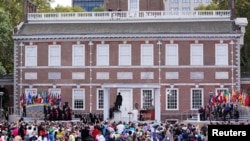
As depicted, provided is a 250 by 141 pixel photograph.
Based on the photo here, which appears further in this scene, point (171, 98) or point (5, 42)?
point (5, 42)

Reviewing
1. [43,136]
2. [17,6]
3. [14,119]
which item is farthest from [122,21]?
[43,136]

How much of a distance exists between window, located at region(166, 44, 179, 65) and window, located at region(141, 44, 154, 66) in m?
1.39

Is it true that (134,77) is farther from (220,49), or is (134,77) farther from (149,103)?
(220,49)

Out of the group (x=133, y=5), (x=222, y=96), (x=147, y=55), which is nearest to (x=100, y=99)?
(x=147, y=55)

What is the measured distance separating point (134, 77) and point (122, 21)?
20.5ft

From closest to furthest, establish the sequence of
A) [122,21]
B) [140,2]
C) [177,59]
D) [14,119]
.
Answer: [14,119] → [177,59] → [122,21] → [140,2]

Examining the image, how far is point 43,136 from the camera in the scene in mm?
26828

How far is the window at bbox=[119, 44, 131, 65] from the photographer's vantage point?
5305 cm

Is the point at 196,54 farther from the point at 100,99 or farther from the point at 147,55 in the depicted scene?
the point at 100,99

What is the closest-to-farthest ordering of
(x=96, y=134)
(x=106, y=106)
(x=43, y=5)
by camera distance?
(x=96, y=134) → (x=106, y=106) → (x=43, y=5)

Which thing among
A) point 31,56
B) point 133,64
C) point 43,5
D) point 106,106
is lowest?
point 106,106

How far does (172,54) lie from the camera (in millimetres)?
52625

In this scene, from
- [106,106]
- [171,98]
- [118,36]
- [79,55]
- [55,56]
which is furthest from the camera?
[55,56]

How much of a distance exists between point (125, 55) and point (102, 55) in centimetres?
204
